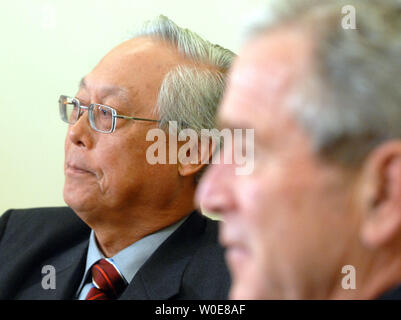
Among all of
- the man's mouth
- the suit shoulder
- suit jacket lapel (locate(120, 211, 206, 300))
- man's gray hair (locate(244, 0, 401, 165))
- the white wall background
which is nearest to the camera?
man's gray hair (locate(244, 0, 401, 165))

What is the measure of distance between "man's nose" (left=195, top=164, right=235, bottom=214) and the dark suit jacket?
1.83ft

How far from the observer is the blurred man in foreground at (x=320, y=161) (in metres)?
0.70

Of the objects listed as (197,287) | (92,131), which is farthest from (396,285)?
(92,131)

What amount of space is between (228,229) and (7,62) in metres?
1.49

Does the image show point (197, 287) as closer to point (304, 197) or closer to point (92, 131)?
point (92, 131)

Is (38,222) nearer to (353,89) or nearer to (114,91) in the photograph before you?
(114,91)

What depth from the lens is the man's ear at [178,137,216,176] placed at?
4.76 ft

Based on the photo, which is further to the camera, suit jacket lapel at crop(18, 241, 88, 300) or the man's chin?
suit jacket lapel at crop(18, 241, 88, 300)

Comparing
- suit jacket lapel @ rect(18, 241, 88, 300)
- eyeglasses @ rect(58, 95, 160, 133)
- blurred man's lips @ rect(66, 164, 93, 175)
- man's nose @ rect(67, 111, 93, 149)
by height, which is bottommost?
suit jacket lapel @ rect(18, 241, 88, 300)

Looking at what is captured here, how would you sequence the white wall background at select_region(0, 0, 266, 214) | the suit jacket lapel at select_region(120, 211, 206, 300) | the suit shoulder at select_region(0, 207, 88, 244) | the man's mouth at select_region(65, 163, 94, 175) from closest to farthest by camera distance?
the suit jacket lapel at select_region(120, 211, 206, 300)
the man's mouth at select_region(65, 163, 94, 175)
the suit shoulder at select_region(0, 207, 88, 244)
the white wall background at select_region(0, 0, 266, 214)

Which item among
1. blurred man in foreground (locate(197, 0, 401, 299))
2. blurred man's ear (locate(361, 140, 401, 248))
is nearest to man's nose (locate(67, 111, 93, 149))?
blurred man in foreground (locate(197, 0, 401, 299))

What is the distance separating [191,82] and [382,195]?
80 cm

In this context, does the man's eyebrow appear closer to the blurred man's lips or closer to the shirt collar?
the blurred man's lips

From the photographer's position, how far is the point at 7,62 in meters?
2.04
